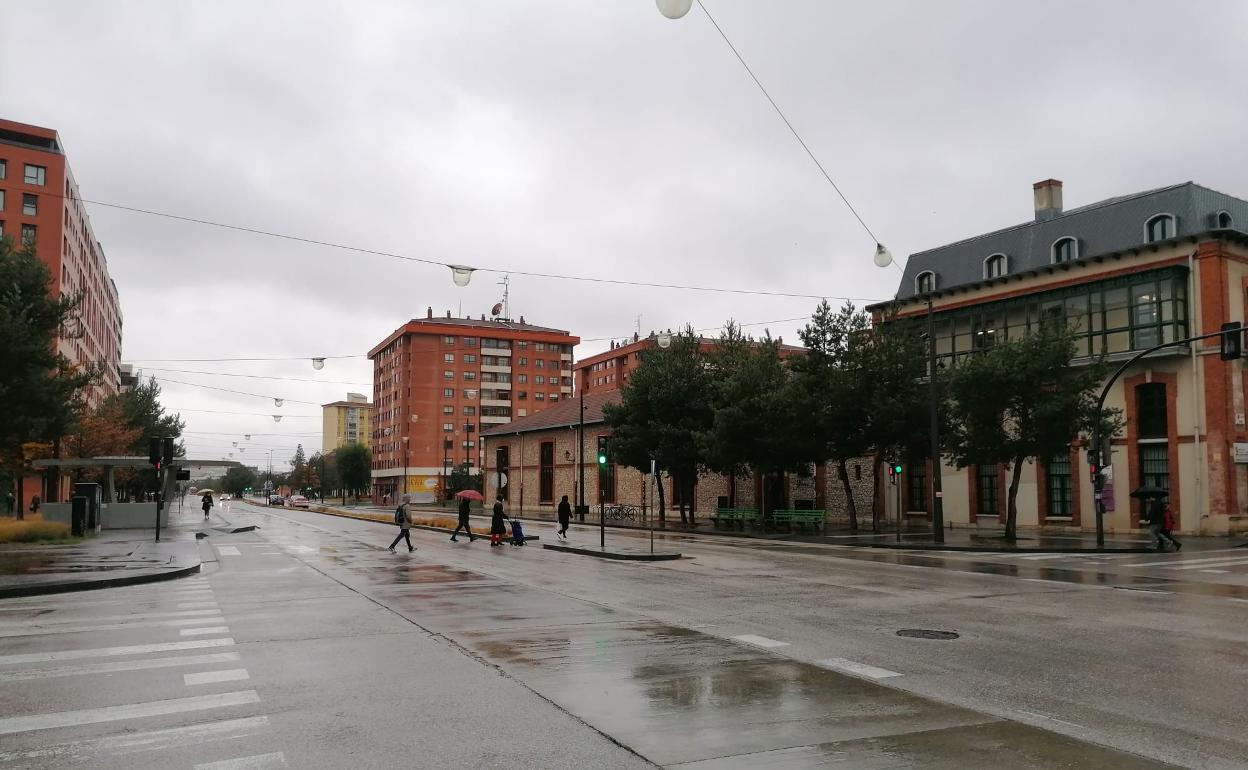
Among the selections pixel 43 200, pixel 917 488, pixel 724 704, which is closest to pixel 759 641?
pixel 724 704

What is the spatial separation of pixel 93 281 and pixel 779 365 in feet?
265

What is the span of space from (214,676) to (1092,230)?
125 feet

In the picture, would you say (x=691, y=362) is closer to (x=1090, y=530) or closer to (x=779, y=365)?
(x=779, y=365)

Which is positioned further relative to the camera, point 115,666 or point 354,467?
point 354,467

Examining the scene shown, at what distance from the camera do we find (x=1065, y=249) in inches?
1487

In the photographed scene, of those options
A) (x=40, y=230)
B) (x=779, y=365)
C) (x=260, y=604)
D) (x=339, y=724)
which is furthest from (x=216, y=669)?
(x=40, y=230)

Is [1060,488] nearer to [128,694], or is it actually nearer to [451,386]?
[128,694]

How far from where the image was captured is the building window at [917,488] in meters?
42.1

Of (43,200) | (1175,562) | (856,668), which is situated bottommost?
(1175,562)

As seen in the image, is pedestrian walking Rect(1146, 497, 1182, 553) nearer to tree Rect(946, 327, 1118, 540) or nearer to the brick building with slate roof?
the brick building with slate roof

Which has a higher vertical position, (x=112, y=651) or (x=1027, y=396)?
(x=1027, y=396)

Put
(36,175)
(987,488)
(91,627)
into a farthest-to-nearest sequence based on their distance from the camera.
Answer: (36,175) < (987,488) < (91,627)

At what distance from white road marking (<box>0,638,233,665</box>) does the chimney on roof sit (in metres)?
41.5

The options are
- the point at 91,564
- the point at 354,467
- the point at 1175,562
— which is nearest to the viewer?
the point at 91,564
